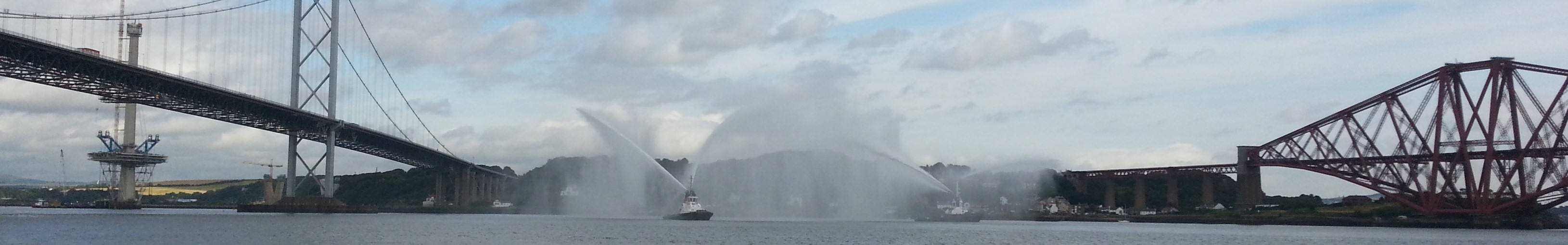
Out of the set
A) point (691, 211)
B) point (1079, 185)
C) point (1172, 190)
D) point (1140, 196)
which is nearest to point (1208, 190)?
point (1172, 190)

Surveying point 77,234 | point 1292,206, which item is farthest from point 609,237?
point 1292,206

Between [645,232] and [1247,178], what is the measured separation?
6543 cm

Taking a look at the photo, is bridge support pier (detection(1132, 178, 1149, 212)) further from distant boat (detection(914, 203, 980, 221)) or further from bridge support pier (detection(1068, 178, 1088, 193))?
distant boat (detection(914, 203, 980, 221))

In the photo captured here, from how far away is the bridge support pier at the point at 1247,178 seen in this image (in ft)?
360

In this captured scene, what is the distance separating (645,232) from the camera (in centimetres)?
6269

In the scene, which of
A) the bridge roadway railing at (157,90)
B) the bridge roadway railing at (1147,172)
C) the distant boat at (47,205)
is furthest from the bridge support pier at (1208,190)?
the distant boat at (47,205)

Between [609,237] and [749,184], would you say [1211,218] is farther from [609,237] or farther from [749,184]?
[609,237]

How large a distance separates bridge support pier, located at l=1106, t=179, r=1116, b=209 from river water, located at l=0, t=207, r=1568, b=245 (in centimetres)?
3982

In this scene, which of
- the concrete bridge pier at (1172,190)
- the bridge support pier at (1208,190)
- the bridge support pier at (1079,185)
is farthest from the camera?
the bridge support pier at (1079,185)

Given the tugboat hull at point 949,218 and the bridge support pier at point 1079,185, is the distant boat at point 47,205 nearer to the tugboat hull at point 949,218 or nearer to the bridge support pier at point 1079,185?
the tugboat hull at point 949,218

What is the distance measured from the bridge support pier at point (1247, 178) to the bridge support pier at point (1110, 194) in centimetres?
1918

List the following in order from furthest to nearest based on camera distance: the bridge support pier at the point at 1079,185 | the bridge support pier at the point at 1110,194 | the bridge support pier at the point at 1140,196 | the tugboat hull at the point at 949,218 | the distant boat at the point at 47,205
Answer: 1. the distant boat at the point at 47,205
2. the bridge support pier at the point at 1079,185
3. the bridge support pier at the point at 1110,194
4. the bridge support pier at the point at 1140,196
5. the tugboat hull at the point at 949,218

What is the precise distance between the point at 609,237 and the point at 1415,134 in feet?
183

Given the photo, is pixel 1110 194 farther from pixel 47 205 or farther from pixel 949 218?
pixel 47 205
